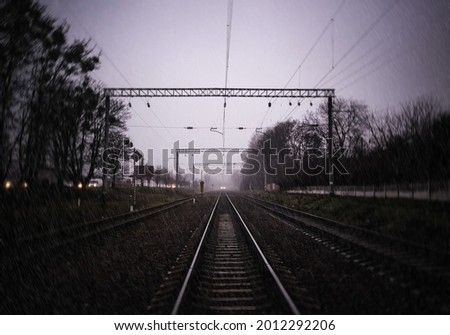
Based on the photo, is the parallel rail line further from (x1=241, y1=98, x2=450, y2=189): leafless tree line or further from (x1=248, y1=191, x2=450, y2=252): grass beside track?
(x1=241, y1=98, x2=450, y2=189): leafless tree line

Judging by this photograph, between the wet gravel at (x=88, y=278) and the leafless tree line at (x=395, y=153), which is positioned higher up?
the leafless tree line at (x=395, y=153)

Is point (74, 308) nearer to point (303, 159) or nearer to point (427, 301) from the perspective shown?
point (427, 301)

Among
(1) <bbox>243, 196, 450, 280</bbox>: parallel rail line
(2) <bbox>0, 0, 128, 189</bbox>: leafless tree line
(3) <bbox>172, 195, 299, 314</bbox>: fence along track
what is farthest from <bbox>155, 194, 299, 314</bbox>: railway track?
(2) <bbox>0, 0, 128, 189</bbox>: leafless tree line

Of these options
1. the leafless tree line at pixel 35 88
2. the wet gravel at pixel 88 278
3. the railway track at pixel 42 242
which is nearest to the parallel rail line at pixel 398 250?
the wet gravel at pixel 88 278

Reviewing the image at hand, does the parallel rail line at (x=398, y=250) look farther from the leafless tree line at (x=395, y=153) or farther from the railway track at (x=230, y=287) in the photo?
the leafless tree line at (x=395, y=153)

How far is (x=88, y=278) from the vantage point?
20.2 ft

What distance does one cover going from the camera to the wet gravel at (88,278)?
15.6 feet

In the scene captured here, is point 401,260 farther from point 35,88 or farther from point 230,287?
point 35,88

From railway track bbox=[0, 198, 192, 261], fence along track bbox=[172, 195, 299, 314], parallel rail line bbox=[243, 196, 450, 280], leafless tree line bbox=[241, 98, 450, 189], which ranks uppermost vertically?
leafless tree line bbox=[241, 98, 450, 189]

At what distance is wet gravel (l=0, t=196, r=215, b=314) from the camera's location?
4.77 meters

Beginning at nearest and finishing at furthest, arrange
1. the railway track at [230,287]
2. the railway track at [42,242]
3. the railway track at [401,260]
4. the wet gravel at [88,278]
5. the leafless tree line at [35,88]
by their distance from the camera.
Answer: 1. the railway track at [230,287]
2. the wet gravel at [88,278]
3. the railway track at [401,260]
4. the railway track at [42,242]
5. the leafless tree line at [35,88]

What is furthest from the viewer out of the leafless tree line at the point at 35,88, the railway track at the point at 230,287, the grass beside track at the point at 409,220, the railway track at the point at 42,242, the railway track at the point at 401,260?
the leafless tree line at the point at 35,88

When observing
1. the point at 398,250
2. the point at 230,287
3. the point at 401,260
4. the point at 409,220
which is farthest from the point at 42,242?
the point at 409,220

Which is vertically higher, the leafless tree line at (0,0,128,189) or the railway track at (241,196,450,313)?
the leafless tree line at (0,0,128,189)
